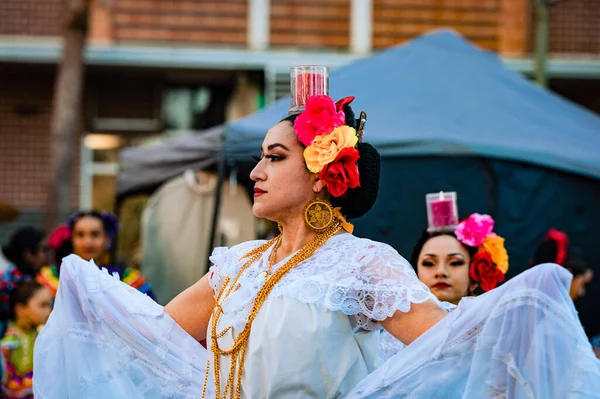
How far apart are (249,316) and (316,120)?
62cm

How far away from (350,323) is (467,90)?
5564mm

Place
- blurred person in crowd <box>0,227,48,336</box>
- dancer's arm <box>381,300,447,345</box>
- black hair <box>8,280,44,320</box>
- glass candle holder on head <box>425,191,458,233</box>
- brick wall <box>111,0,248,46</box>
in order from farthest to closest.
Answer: brick wall <box>111,0,248,46</box> < blurred person in crowd <box>0,227,48,336</box> < black hair <box>8,280,44,320</box> < glass candle holder on head <box>425,191,458,233</box> < dancer's arm <box>381,300,447,345</box>

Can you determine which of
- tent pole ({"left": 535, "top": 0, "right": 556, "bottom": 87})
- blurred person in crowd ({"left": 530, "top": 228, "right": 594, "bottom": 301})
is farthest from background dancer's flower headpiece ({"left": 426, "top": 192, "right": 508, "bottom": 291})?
tent pole ({"left": 535, "top": 0, "right": 556, "bottom": 87})

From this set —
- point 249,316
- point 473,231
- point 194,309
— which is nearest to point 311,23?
point 473,231

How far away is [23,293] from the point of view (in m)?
6.90

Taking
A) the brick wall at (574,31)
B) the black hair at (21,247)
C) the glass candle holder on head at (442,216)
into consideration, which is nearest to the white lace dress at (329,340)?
the glass candle holder on head at (442,216)

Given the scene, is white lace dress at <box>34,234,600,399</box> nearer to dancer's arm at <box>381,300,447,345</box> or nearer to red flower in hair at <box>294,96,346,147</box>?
dancer's arm at <box>381,300,447,345</box>

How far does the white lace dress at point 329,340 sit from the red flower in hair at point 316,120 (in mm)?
334

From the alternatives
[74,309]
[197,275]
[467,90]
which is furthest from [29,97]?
[74,309]

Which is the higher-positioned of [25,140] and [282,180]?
[282,180]

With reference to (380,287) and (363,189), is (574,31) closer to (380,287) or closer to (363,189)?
(363,189)

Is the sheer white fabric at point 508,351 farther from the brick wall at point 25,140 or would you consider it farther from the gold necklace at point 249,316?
the brick wall at point 25,140

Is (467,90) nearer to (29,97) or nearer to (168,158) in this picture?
(168,158)

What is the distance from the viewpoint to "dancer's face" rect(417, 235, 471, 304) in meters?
5.22
